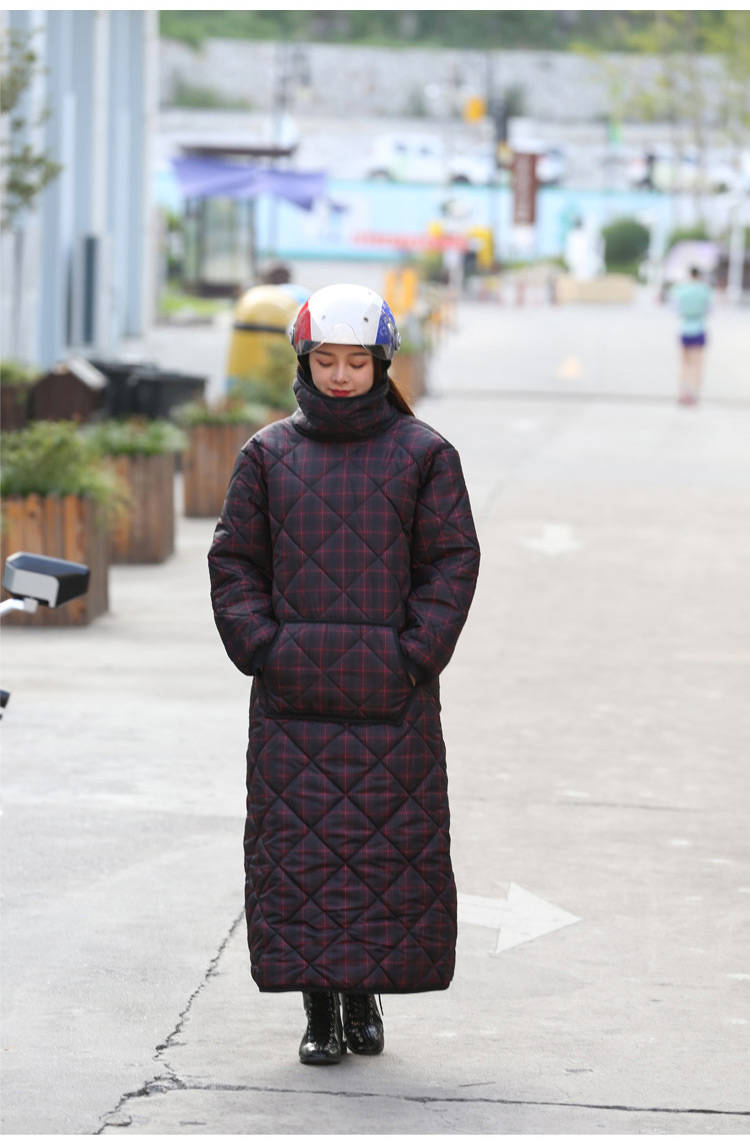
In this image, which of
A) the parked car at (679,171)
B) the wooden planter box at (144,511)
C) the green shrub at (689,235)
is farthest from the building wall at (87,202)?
the parked car at (679,171)

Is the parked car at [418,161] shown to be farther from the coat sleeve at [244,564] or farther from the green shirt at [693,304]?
the coat sleeve at [244,564]

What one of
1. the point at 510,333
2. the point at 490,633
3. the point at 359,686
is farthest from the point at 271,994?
the point at 510,333

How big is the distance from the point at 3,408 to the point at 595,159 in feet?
252

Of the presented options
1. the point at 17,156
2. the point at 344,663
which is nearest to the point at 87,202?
the point at 17,156

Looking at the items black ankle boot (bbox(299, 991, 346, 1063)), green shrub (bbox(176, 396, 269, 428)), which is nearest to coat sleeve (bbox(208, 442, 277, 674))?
black ankle boot (bbox(299, 991, 346, 1063))

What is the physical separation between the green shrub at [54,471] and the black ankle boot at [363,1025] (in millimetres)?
5705

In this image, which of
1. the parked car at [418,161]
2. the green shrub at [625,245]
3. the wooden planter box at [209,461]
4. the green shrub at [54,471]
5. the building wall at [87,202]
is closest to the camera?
the green shrub at [54,471]

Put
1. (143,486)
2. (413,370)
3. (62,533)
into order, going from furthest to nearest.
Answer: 1. (413,370)
2. (143,486)
3. (62,533)

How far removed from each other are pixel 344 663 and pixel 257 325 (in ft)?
40.6

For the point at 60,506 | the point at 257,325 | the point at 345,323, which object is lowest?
the point at 60,506

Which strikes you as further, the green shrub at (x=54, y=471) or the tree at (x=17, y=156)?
the tree at (x=17, y=156)

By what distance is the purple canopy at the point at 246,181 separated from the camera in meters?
28.2

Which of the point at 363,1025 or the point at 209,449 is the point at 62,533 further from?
the point at 363,1025

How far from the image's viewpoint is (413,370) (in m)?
22.0
